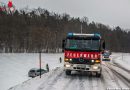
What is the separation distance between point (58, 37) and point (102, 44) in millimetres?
106152

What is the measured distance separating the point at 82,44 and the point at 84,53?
0.76m

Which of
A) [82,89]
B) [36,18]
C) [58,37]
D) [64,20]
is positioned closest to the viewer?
[82,89]

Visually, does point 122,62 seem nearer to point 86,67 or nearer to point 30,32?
point 86,67

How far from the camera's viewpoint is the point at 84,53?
21.0m

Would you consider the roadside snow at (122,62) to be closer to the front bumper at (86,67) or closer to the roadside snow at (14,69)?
the roadside snow at (14,69)

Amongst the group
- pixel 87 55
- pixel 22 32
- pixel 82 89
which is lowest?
pixel 82 89

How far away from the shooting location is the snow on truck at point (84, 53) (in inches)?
830

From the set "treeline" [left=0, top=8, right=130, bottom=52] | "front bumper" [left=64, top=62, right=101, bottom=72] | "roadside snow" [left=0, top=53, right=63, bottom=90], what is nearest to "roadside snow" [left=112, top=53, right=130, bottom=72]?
"roadside snow" [left=0, top=53, right=63, bottom=90]

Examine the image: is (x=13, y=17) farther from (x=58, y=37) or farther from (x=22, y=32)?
(x=58, y=37)

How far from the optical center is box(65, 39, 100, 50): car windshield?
837 inches

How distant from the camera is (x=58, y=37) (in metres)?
128

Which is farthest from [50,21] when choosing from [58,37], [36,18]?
[58,37]

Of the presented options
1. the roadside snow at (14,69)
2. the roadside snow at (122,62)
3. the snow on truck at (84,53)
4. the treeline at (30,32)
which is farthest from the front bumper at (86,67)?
the treeline at (30,32)

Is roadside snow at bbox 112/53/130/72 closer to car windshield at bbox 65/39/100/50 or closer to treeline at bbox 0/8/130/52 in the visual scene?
car windshield at bbox 65/39/100/50
